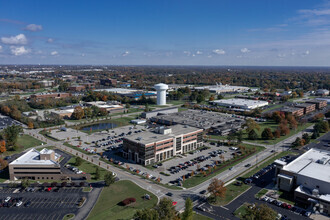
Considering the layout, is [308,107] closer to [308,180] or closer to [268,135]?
[268,135]

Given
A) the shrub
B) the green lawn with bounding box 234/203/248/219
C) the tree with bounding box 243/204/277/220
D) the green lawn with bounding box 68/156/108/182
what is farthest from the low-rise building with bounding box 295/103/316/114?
the shrub

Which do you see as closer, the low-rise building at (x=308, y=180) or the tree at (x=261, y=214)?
the tree at (x=261, y=214)

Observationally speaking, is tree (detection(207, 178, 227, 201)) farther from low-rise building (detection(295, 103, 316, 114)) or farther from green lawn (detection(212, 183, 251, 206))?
low-rise building (detection(295, 103, 316, 114))

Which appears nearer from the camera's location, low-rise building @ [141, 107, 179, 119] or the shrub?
the shrub

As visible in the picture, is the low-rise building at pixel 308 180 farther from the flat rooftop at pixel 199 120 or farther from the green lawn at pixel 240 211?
the flat rooftop at pixel 199 120

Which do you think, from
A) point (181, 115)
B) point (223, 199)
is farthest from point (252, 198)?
point (181, 115)

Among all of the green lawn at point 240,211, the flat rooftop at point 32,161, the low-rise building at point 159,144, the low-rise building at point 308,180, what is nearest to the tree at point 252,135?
the low-rise building at point 159,144

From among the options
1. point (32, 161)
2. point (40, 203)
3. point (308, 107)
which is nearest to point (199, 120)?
point (32, 161)
